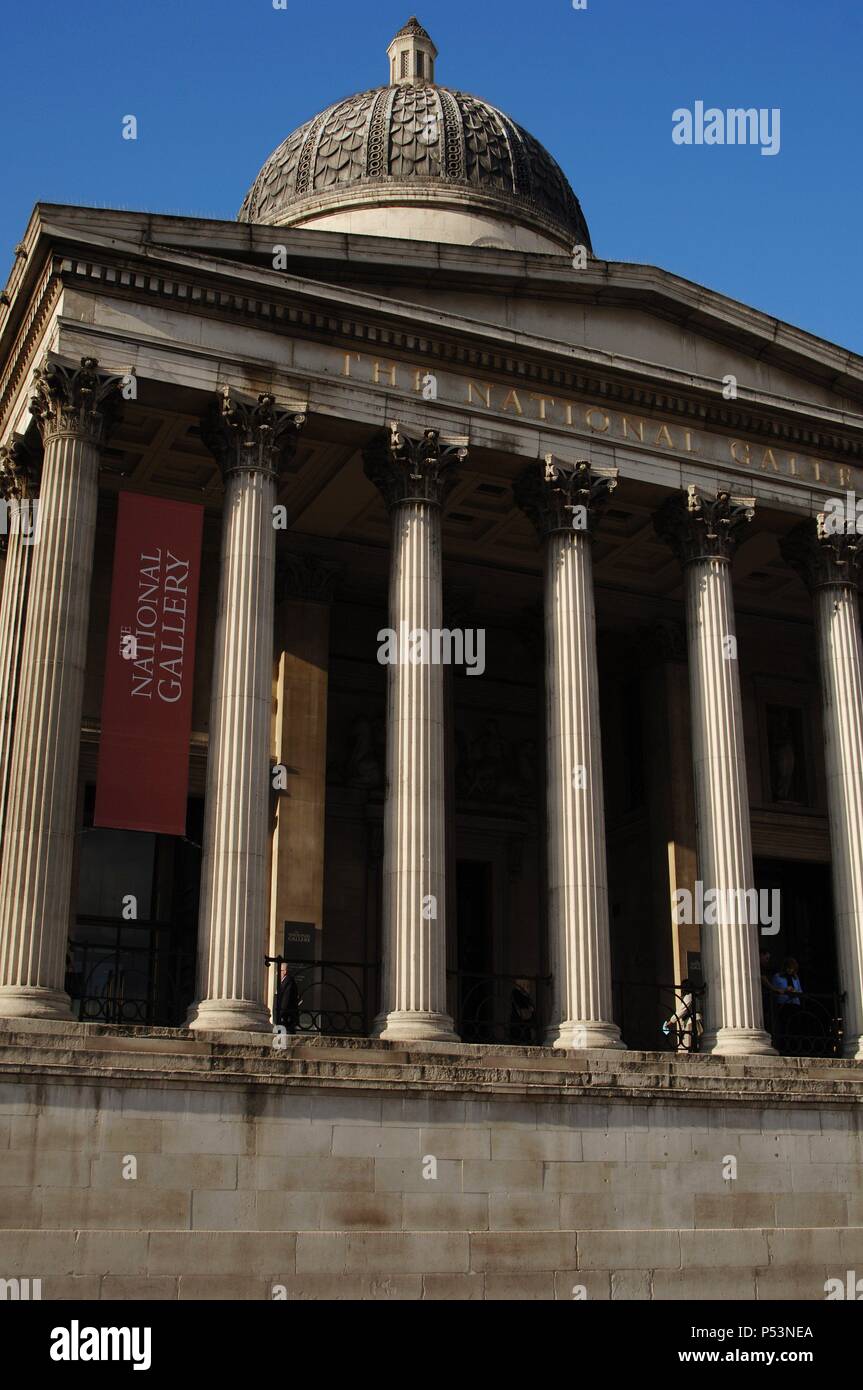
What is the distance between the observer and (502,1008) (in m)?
33.4

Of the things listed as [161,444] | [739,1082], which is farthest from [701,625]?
[161,444]

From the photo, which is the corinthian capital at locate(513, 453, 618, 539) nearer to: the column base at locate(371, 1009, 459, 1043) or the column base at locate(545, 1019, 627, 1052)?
the column base at locate(545, 1019, 627, 1052)

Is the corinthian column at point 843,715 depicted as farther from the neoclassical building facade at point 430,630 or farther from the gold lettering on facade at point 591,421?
the gold lettering on facade at point 591,421

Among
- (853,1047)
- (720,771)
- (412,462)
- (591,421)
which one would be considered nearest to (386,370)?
(412,462)

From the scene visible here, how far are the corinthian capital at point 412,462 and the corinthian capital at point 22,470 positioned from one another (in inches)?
220

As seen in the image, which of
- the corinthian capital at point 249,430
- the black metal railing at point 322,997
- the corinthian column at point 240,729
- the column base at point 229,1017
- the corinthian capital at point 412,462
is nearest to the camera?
the column base at point 229,1017

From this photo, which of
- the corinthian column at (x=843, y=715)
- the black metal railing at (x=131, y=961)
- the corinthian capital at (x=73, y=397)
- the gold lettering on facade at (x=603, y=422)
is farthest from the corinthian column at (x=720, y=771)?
the corinthian capital at (x=73, y=397)

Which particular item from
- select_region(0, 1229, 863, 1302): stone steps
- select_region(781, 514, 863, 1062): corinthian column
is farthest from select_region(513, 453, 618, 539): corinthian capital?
select_region(0, 1229, 863, 1302): stone steps

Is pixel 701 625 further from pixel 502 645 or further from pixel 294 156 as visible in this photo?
pixel 294 156

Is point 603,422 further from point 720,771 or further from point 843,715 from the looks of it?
point 843,715

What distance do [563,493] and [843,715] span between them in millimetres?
6838

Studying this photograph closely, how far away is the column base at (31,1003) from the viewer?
832 inches

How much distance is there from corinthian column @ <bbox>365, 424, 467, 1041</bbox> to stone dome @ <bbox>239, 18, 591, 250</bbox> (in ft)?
33.7

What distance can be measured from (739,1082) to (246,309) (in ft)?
48.1
